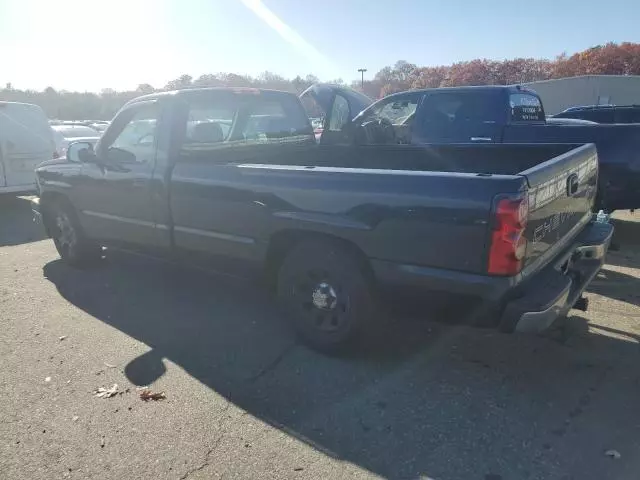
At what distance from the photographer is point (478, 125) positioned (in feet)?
22.9

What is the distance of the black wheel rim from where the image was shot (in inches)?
141

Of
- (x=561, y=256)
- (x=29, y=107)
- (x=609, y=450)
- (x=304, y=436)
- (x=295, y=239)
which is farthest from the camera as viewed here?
(x=29, y=107)

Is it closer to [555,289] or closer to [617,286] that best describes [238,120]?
[555,289]

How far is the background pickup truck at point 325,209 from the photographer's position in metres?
2.84

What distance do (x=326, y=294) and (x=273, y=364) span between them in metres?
0.65

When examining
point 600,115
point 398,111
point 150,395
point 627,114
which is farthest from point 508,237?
point 600,115

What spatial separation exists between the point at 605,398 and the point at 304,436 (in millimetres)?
1887

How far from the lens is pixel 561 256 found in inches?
136

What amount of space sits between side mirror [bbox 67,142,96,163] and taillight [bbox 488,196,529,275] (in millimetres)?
4128

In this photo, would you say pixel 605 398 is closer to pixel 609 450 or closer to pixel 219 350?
pixel 609 450

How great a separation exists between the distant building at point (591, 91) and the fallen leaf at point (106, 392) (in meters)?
27.4

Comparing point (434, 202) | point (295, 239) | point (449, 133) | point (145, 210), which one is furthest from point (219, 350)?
point (449, 133)

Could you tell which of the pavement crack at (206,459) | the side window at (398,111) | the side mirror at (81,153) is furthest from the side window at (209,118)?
the side window at (398,111)

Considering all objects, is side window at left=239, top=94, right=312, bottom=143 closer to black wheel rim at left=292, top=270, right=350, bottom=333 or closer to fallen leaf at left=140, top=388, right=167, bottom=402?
black wheel rim at left=292, top=270, right=350, bottom=333
